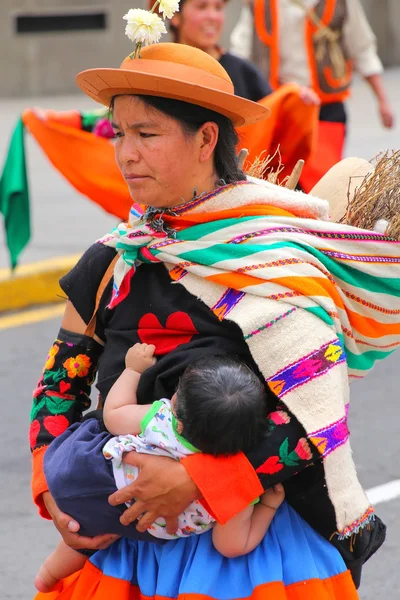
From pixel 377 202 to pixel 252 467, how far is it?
2.56 feet

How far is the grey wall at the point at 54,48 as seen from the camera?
16.3 m

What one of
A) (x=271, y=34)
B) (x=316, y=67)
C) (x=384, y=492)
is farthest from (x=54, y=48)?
(x=384, y=492)

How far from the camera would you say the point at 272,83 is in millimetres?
7379

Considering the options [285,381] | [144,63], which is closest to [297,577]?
[285,381]

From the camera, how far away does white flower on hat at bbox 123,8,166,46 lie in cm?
272

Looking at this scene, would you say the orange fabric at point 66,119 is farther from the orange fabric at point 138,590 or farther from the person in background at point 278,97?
the orange fabric at point 138,590

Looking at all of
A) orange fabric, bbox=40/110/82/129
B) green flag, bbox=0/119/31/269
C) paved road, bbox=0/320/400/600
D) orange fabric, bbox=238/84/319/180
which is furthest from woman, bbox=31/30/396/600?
green flag, bbox=0/119/31/269

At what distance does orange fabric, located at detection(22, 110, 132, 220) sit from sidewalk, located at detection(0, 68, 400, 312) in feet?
5.91

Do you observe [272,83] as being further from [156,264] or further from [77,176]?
[156,264]

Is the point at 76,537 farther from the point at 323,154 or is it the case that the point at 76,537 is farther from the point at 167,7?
the point at 323,154

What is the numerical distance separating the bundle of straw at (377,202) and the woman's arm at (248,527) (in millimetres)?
691

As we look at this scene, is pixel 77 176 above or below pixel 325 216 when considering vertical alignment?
below

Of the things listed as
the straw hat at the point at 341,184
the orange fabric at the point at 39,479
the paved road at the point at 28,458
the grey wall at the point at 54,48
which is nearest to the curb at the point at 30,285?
the paved road at the point at 28,458

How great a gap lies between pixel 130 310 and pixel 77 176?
11.5ft
